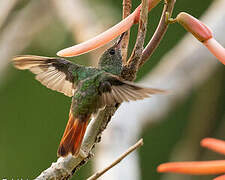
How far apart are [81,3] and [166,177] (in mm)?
1390

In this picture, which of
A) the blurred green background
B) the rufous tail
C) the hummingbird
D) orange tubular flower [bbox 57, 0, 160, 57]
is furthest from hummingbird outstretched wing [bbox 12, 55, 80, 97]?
the blurred green background

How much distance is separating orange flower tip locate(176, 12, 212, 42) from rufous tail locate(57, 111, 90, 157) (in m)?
0.27

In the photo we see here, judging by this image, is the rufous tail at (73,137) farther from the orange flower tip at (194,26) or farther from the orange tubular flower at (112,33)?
the orange flower tip at (194,26)

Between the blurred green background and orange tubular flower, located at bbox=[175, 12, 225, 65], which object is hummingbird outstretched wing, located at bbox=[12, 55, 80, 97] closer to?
orange tubular flower, located at bbox=[175, 12, 225, 65]

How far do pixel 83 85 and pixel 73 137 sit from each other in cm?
20

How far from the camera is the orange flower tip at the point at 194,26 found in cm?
89

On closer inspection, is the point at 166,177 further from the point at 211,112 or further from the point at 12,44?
the point at 12,44

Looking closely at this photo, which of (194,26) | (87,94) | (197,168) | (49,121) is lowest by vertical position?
(49,121)

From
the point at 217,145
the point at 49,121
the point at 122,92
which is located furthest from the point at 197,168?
the point at 49,121

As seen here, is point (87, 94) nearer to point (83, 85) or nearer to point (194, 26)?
point (83, 85)

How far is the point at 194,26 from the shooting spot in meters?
0.91

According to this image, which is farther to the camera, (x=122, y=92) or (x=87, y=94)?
(x=87, y=94)

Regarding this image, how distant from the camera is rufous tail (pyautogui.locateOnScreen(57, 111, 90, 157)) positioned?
0.84 metres

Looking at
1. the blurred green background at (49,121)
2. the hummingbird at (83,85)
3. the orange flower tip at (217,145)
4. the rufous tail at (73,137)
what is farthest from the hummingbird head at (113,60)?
the blurred green background at (49,121)
